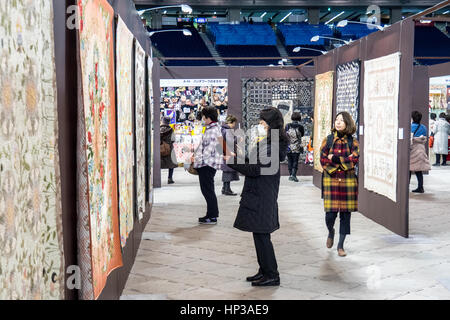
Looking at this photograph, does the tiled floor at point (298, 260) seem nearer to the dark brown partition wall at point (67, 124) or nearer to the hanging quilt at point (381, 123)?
the hanging quilt at point (381, 123)

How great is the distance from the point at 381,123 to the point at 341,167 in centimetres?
191

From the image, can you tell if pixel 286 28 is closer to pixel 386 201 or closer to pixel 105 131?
pixel 386 201

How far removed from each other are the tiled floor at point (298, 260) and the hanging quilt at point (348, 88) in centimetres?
152

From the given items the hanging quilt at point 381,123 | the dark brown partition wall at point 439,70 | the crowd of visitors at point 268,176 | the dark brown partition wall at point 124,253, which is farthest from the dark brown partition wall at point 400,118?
the dark brown partition wall at point 439,70

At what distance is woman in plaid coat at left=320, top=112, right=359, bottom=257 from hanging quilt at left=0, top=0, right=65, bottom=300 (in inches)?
152

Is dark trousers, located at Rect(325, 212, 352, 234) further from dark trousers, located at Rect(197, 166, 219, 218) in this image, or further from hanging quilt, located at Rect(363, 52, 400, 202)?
dark trousers, located at Rect(197, 166, 219, 218)

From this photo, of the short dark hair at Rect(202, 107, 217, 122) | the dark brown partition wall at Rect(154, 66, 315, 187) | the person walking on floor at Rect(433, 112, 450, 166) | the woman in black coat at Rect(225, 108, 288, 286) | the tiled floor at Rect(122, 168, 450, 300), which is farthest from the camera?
the person walking on floor at Rect(433, 112, 450, 166)

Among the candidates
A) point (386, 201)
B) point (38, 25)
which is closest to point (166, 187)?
point (386, 201)

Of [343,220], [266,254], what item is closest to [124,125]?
[266,254]

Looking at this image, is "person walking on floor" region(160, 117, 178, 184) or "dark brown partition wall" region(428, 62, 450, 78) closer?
"person walking on floor" region(160, 117, 178, 184)

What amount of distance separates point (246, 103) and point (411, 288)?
29.0 ft

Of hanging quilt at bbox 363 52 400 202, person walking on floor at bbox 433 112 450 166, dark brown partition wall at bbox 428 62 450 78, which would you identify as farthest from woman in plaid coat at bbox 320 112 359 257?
person walking on floor at bbox 433 112 450 166

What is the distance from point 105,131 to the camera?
3.41 m

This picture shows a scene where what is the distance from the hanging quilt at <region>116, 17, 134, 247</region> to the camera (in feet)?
14.1
